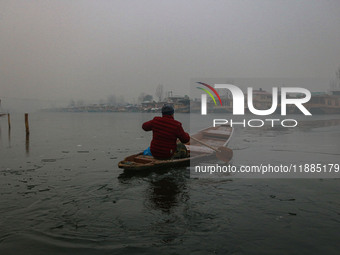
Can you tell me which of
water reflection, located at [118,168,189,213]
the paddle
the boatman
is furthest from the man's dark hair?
the paddle

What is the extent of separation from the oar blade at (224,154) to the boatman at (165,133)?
2.83 metres

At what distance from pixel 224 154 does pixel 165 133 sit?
Result: 3.85 meters

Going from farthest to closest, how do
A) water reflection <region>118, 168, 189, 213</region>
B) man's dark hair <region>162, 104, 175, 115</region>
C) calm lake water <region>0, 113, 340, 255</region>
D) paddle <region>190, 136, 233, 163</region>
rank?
paddle <region>190, 136, 233, 163</region> < man's dark hair <region>162, 104, 175, 115</region> < water reflection <region>118, 168, 189, 213</region> < calm lake water <region>0, 113, 340, 255</region>

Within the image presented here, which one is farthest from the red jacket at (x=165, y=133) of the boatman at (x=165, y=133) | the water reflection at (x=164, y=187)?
the water reflection at (x=164, y=187)

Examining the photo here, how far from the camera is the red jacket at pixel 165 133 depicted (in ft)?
27.4

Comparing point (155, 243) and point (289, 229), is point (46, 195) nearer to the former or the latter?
point (155, 243)

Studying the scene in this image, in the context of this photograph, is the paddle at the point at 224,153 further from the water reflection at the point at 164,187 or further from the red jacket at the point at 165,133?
the red jacket at the point at 165,133

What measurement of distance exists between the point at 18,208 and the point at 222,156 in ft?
25.5

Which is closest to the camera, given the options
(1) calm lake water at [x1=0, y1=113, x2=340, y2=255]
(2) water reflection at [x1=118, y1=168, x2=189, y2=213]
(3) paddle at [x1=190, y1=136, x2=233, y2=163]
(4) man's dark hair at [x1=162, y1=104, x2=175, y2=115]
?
(1) calm lake water at [x1=0, y1=113, x2=340, y2=255]

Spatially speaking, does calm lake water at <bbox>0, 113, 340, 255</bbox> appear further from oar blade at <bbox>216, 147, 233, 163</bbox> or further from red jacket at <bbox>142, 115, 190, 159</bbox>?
oar blade at <bbox>216, 147, 233, 163</bbox>

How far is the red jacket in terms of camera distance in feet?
27.4

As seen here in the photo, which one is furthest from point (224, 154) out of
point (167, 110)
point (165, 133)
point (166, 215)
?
point (166, 215)

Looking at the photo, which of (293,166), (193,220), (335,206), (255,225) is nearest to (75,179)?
(193,220)

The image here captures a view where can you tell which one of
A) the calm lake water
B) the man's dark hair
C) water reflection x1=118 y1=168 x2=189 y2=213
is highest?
the man's dark hair
